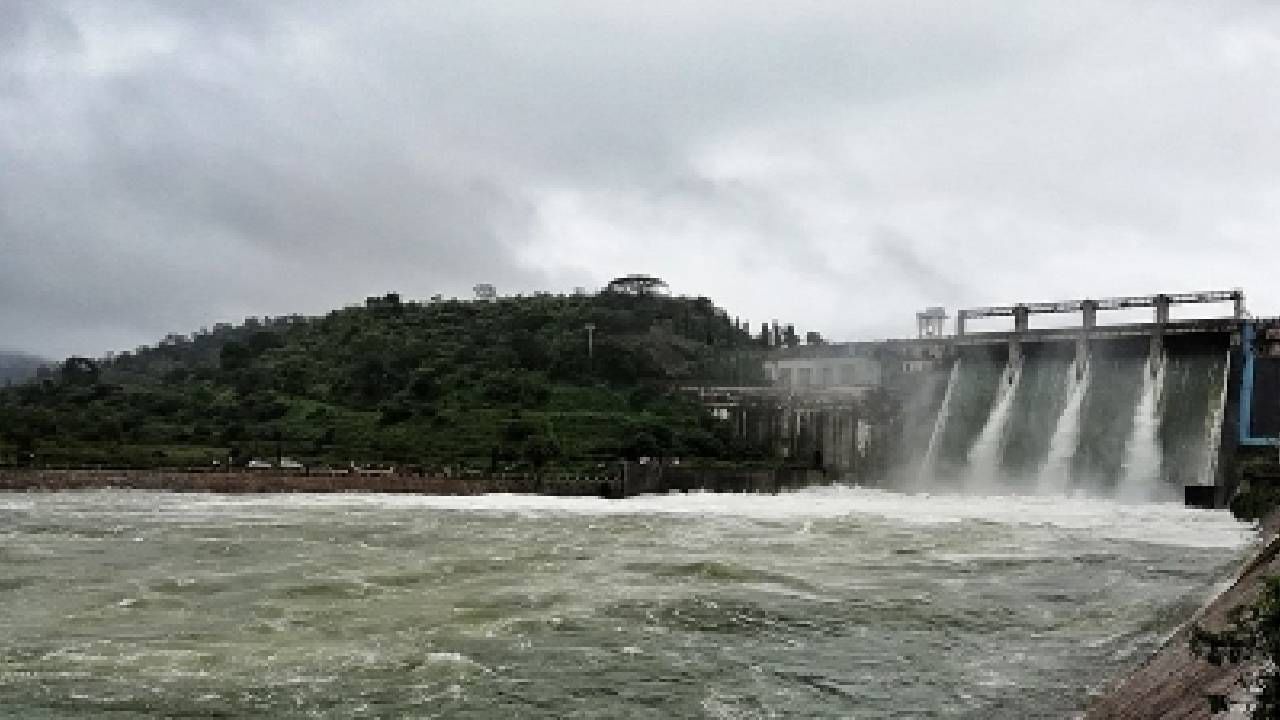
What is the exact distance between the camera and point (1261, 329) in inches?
1917

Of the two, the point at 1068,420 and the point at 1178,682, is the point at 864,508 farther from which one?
the point at 1178,682

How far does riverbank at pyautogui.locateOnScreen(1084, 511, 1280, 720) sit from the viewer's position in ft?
33.4

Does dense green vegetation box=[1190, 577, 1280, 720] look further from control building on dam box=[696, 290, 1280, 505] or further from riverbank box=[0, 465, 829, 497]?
riverbank box=[0, 465, 829, 497]

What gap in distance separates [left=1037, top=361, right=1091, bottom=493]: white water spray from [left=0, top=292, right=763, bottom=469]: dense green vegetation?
841 inches

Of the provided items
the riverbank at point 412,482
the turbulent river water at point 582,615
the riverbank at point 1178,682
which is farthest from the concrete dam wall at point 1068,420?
the riverbank at point 1178,682

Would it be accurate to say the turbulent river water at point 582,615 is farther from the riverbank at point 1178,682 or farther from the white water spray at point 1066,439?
the white water spray at point 1066,439

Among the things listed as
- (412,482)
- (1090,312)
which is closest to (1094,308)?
(1090,312)

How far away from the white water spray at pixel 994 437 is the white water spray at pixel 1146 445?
22.1 feet

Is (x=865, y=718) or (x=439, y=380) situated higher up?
(x=439, y=380)

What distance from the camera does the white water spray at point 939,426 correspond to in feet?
197

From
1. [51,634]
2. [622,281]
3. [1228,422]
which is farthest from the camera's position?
[622,281]

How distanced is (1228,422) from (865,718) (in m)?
40.9

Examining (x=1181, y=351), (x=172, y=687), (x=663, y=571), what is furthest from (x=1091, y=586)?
(x=1181, y=351)

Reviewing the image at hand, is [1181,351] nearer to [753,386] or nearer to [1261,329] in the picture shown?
[1261,329]
